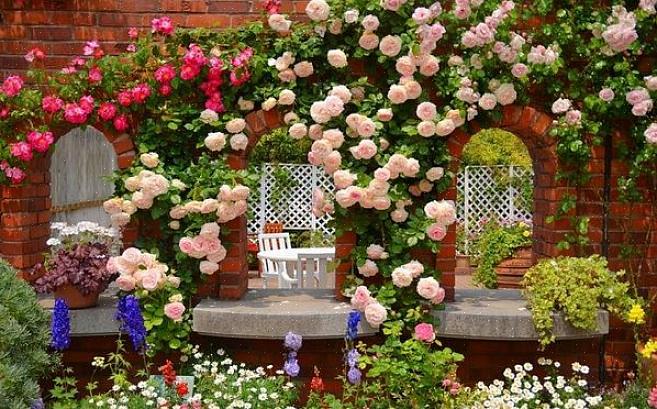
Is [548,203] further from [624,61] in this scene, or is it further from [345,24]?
[345,24]

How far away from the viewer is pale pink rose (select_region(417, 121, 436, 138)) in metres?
5.07

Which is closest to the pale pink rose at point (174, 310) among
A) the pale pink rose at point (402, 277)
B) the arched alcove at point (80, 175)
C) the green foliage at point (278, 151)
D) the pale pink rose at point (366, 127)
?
the pale pink rose at point (402, 277)

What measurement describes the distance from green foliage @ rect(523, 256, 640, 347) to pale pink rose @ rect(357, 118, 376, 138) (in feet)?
4.58

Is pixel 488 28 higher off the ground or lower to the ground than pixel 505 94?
higher

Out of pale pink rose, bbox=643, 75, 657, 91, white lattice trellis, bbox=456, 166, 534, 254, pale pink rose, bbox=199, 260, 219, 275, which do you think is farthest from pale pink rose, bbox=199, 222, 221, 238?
white lattice trellis, bbox=456, 166, 534, 254

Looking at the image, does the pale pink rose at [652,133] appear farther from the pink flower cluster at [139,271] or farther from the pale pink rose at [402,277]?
the pink flower cluster at [139,271]

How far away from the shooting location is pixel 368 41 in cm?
514

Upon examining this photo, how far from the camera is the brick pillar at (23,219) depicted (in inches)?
215

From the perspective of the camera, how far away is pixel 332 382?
5434mm

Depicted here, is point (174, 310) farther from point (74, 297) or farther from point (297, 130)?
point (297, 130)

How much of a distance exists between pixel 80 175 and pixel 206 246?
697 cm

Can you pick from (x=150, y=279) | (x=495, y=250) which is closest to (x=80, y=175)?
(x=495, y=250)

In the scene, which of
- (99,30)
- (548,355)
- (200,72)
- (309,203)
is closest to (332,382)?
(548,355)

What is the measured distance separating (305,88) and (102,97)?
133cm
